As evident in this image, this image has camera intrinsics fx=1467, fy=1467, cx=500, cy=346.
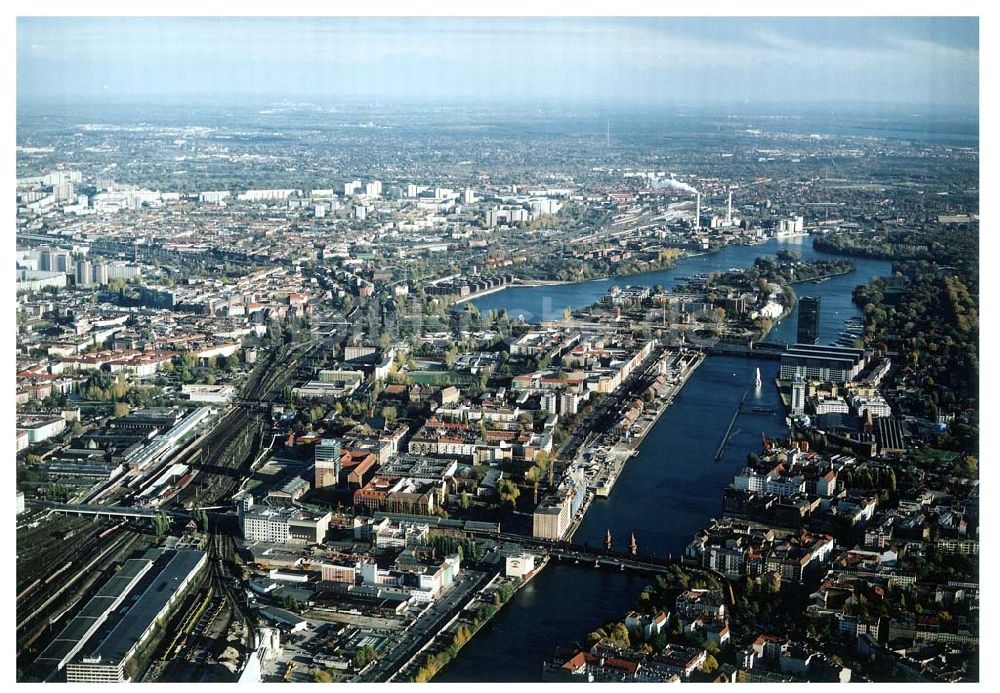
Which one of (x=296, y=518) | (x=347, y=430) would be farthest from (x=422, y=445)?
(x=296, y=518)

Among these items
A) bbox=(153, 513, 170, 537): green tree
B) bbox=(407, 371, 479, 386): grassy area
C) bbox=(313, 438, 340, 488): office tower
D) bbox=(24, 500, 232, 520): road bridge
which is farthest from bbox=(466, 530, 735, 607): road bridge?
bbox=(407, 371, 479, 386): grassy area

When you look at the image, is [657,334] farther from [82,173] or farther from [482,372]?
[82,173]

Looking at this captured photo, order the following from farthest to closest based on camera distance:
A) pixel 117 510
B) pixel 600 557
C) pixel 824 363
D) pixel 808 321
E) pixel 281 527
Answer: pixel 808 321
pixel 824 363
pixel 117 510
pixel 281 527
pixel 600 557

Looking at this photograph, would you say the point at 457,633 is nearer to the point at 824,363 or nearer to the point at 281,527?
the point at 281,527

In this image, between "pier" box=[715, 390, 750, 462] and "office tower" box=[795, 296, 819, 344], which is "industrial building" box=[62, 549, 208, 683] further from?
"office tower" box=[795, 296, 819, 344]

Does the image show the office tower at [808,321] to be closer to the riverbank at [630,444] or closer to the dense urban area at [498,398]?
the dense urban area at [498,398]

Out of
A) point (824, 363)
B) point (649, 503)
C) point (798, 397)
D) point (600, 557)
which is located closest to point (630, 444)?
point (649, 503)
